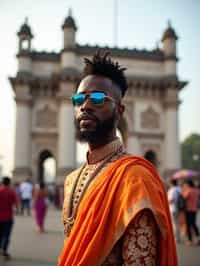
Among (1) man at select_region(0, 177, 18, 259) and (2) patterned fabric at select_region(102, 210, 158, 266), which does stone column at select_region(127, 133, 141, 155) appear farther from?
(2) patterned fabric at select_region(102, 210, 158, 266)

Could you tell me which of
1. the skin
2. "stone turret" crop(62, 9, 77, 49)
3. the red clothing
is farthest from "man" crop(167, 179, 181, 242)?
"stone turret" crop(62, 9, 77, 49)

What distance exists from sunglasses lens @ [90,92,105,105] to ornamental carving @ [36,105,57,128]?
2570 cm

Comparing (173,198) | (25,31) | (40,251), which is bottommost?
(40,251)

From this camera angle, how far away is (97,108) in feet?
6.18

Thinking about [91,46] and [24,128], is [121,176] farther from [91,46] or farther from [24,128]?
[91,46]

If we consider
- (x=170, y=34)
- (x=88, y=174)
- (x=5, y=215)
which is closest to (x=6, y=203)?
(x=5, y=215)

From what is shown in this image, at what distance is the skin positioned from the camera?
189 centimetres

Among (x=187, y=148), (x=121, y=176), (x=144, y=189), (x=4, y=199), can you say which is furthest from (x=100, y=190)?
(x=187, y=148)

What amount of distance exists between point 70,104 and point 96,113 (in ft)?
82.7

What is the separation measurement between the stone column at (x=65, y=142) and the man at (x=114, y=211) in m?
24.2

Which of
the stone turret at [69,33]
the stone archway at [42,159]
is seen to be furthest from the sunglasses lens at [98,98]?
the stone turret at [69,33]

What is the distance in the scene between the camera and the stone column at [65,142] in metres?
26.0

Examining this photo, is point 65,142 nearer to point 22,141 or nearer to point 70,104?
point 70,104

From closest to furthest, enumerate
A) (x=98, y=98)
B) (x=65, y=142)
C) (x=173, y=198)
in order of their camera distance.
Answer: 1. (x=98, y=98)
2. (x=173, y=198)
3. (x=65, y=142)
